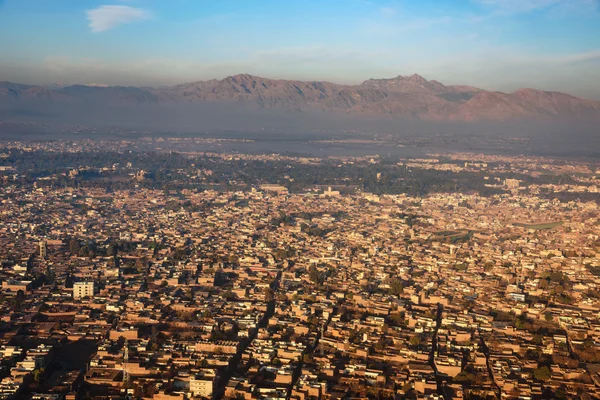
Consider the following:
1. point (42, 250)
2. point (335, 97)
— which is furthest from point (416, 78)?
point (42, 250)

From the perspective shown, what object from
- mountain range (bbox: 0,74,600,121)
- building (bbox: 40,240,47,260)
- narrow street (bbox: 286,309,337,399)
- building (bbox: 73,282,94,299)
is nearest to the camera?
narrow street (bbox: 286,309,337,399)

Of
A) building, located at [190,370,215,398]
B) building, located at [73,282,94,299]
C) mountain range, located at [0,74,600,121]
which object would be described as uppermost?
mountain range, located at [0,74,600,121]

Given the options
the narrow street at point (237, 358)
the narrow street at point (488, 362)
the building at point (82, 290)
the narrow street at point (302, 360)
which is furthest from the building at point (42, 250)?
the narrow street at point (488, 362)

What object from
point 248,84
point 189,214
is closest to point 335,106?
point 248,84

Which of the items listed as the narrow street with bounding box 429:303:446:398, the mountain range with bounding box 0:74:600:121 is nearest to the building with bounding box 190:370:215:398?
the narrow street with bounding box 429:303:446:398

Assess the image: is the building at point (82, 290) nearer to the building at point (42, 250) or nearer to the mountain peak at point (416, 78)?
the building at point (42, 250)

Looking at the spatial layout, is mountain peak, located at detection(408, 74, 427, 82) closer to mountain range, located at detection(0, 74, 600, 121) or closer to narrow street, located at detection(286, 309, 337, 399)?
mountain range, located at detection(0, 74, 600, 121)
